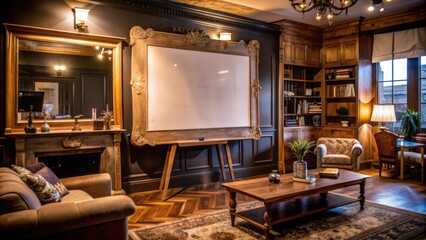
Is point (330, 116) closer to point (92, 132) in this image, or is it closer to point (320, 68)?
point (320, 68)

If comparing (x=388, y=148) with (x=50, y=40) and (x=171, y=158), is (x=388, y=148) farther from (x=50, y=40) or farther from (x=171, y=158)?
(x=50, y=40)

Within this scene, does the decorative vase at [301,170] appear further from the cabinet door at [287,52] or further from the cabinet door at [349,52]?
the cabinet door at [349,52]

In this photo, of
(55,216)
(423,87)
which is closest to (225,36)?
(423,87)

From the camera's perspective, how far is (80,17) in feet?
12.9

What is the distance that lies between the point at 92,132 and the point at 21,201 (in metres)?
2.05

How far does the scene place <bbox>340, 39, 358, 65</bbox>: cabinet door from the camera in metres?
6.26

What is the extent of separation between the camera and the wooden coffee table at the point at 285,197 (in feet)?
9.46

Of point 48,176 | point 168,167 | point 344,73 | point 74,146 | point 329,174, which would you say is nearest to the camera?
point 48,176

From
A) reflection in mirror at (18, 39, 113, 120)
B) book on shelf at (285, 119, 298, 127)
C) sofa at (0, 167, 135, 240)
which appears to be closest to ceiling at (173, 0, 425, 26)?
reflection in mirror at (18, 39, 113, 120)

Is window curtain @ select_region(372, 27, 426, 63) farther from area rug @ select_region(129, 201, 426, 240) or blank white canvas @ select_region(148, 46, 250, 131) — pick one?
area rug @ select_region(129, 201, 426, 240)

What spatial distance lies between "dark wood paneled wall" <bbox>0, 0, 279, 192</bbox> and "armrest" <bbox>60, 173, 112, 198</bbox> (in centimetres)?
125

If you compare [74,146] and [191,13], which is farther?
[191,13]

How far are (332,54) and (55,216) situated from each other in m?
6.19

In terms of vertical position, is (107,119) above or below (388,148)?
above
